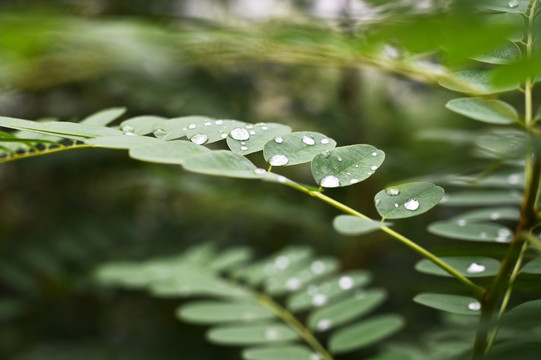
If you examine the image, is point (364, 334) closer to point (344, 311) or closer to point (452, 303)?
point (344, 311)

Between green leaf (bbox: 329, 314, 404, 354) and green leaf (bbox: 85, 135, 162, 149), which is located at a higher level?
green leaf (bbox: 85, 135, 162, 149)

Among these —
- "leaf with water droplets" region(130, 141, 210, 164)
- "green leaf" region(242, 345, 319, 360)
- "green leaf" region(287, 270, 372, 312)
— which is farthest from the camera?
"green leaf" region(287, 270, 372, 312)

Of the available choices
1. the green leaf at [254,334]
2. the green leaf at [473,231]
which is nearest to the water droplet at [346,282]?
the green leaf at [254,334]

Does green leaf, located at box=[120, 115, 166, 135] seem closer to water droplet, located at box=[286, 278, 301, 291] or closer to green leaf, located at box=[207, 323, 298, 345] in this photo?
green leaf, located at box=[207, 323, 298, 345]

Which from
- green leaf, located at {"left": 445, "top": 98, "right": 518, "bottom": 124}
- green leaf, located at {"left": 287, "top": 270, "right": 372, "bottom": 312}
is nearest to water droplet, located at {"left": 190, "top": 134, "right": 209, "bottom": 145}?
green leaf, located at {"left": 445, "top": 98, "right": 518, "bottom": 124}

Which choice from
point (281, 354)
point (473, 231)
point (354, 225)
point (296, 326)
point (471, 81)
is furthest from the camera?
point (296, 326)

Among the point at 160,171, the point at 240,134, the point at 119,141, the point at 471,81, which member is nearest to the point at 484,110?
the point at 471,81
